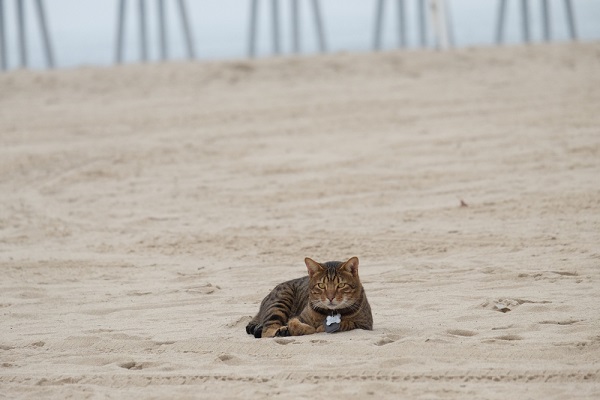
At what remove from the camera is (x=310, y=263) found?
19.9ft

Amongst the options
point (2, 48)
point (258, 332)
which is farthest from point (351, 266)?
point (2, 48)

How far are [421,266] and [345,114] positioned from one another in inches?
286

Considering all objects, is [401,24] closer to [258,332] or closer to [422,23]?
[422,23]

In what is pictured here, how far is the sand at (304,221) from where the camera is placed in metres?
5.48

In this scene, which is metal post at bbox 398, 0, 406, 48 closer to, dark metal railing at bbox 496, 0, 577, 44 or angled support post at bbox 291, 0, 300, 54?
dark metal railing at bbox 496, 0, 577, 44

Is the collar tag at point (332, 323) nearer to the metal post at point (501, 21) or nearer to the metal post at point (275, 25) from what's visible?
the metal post at point (275, 25)

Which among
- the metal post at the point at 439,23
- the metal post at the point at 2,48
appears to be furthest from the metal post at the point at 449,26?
the metal post at the point at 2,48

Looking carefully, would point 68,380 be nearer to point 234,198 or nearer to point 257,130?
point 234,198

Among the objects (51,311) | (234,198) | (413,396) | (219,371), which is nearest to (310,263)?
(219,371)

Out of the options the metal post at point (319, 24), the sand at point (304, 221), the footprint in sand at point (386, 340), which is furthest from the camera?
the metal post at point (319, 24)

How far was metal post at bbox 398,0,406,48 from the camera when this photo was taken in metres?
24.9

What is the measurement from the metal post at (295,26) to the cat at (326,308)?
702 inches

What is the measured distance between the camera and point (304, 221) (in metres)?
10.1

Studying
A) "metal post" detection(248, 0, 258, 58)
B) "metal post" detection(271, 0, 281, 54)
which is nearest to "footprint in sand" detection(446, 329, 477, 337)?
"metal post" detection(248, 0, 258, 58)
